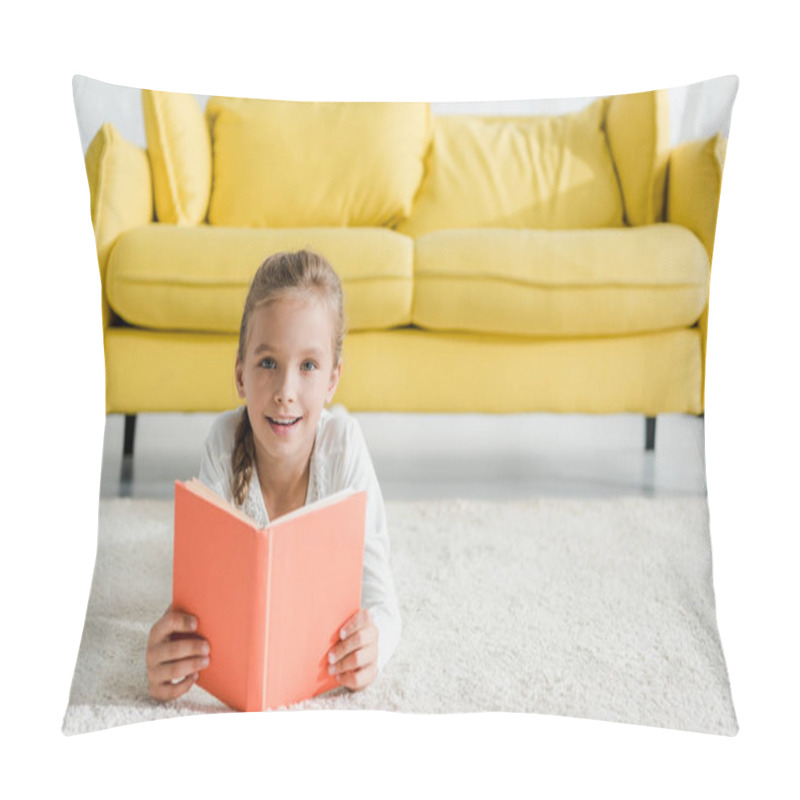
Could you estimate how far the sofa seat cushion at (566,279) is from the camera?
5.70 ft

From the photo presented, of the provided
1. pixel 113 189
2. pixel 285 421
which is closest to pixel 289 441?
pixel 285 421

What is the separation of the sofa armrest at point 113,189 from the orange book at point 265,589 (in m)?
0.42

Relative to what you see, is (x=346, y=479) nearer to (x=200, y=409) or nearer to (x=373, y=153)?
(x=200, y=409)

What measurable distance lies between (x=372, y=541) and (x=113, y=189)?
71 cm

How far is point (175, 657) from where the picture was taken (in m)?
1.66

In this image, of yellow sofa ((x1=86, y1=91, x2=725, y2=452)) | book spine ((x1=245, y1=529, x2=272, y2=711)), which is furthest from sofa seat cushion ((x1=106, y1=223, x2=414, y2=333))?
book spine ((x1=245, y1=529, x2=272, y2=711))

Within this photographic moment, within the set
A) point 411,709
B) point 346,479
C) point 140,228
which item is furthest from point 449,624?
point 140,228

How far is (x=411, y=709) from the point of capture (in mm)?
1673

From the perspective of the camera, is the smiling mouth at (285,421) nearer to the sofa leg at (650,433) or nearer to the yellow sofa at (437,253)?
the yellow sofa at (437,253)

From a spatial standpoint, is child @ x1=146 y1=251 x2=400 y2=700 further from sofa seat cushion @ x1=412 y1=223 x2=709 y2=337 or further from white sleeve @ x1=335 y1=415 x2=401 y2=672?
sofa seat cushion @ x1=412 y1=223 x2=709 y2=337

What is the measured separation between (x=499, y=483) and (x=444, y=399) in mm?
166

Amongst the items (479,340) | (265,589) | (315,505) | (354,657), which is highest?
(479,340)

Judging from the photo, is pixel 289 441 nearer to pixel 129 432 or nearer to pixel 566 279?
pixel 129 432

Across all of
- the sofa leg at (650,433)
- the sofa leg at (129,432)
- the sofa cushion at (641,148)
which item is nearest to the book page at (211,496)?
the sofa leg at (129,432)
